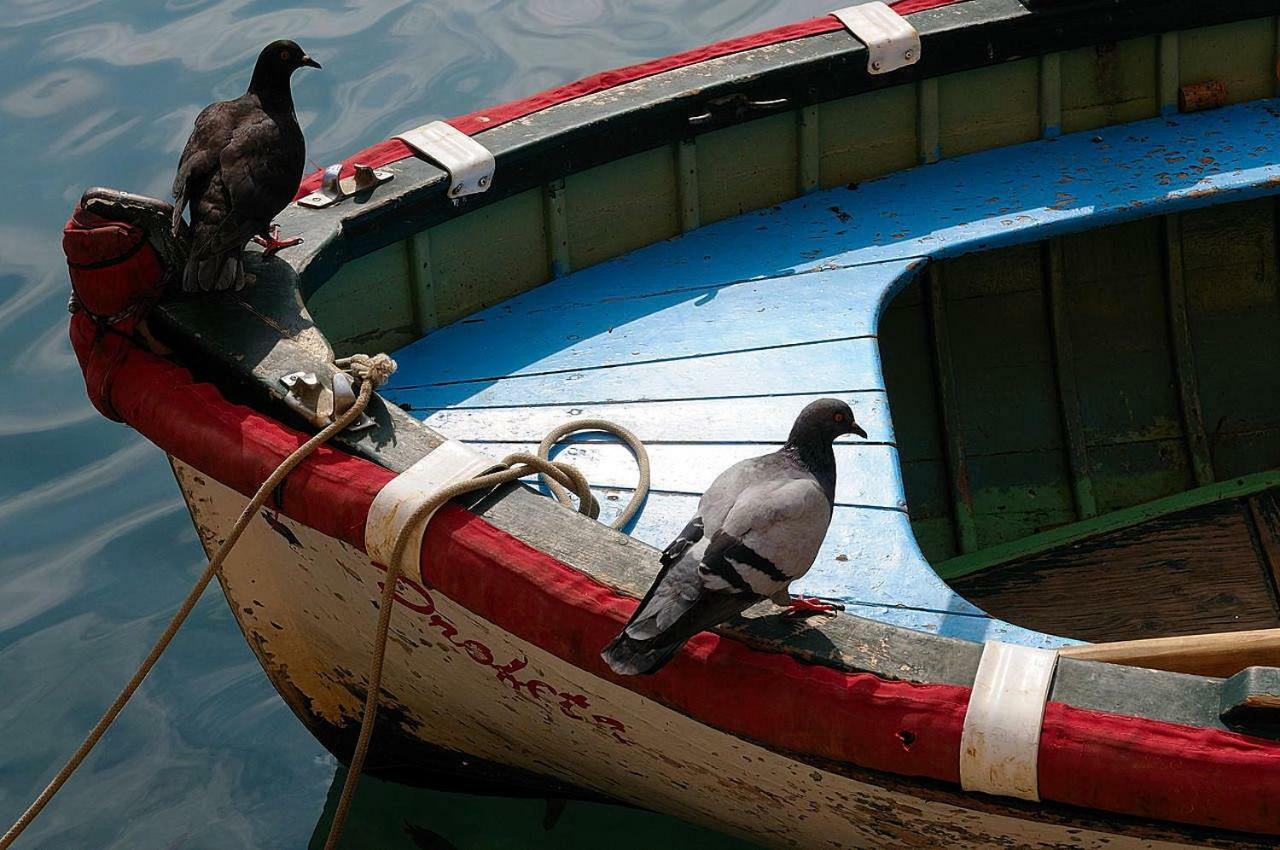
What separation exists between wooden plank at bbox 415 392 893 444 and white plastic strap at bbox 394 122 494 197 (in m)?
0.65

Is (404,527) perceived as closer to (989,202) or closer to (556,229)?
(556,229)

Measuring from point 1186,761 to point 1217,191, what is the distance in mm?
2476

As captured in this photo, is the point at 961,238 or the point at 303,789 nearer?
the point at 961,238

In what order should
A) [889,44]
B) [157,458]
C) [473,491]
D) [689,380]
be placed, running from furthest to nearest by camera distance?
[157,458]
[889,44]
[689,380]
[473,491]

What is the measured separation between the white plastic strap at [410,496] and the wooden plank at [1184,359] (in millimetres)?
2699

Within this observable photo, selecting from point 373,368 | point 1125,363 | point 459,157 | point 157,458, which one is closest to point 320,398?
point 373,368

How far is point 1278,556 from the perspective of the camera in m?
4.59

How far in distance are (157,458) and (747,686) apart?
434 centimetres

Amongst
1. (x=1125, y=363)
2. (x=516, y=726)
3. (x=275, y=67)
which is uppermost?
(x=275, y=67)

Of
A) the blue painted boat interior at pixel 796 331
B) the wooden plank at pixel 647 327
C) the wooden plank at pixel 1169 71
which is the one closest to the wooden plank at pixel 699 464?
the blue painted boat interior at pixel 796 331

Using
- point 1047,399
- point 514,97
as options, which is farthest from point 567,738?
point 514,97

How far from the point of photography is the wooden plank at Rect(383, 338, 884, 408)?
392 cm

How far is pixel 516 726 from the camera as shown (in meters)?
3.42

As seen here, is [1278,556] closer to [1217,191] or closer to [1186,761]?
[1217,191]
